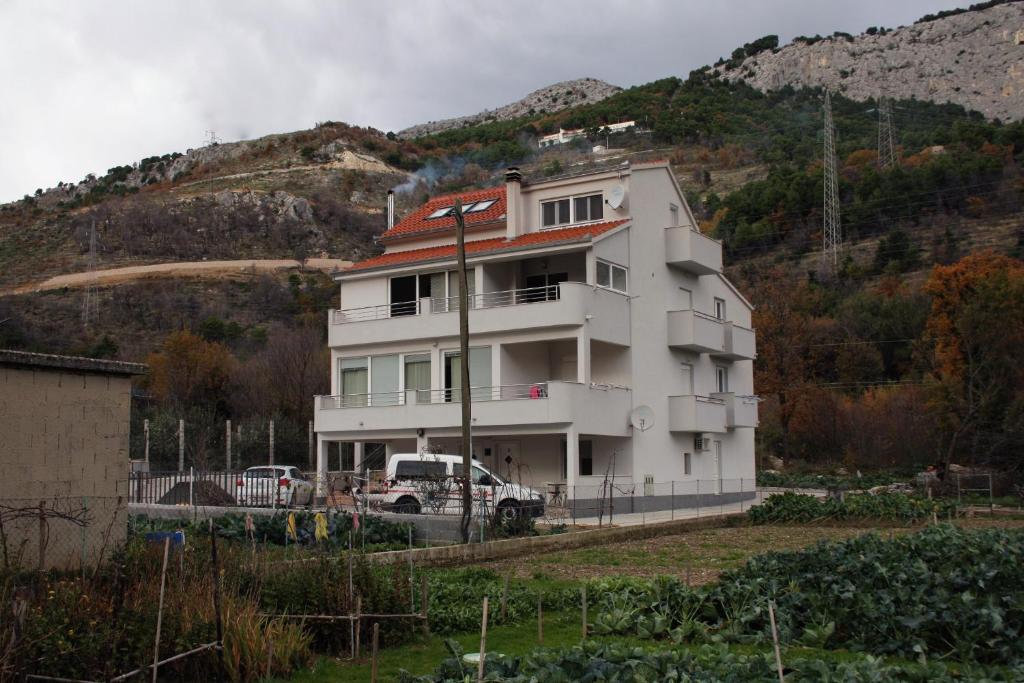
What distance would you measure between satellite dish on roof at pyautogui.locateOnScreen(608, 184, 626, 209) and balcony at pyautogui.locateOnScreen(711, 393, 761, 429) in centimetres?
994

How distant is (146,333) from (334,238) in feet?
110

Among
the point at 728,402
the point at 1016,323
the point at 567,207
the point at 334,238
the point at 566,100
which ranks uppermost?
the point at 566,100

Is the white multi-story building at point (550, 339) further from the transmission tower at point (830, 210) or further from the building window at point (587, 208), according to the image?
the transmission tower at point (830, 210)

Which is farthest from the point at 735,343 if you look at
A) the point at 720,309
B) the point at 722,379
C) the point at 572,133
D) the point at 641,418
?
the point at 572,133

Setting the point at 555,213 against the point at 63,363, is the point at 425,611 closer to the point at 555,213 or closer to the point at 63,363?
the point at 63,363

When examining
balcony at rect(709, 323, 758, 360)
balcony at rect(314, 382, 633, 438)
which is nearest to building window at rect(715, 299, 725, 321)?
balcony at rect(709, 323, 758, 360)

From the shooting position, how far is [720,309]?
4925 cm

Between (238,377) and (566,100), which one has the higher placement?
(566,100)

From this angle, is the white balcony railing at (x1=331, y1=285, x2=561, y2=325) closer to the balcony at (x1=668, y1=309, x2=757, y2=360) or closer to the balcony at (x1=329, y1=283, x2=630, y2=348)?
the balcony at (x1=329, y1=283, x2=630, y2=348)

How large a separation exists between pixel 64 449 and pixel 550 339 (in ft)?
77.8

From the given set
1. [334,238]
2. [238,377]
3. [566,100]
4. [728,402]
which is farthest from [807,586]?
[566,100]

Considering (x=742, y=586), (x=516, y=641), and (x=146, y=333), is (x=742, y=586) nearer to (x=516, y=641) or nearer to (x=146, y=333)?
(x=516, y=641)

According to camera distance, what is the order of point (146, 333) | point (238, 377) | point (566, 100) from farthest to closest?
point (566, 100) → point (146, 333) → point (238, 377)

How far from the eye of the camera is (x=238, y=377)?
2501 inches
